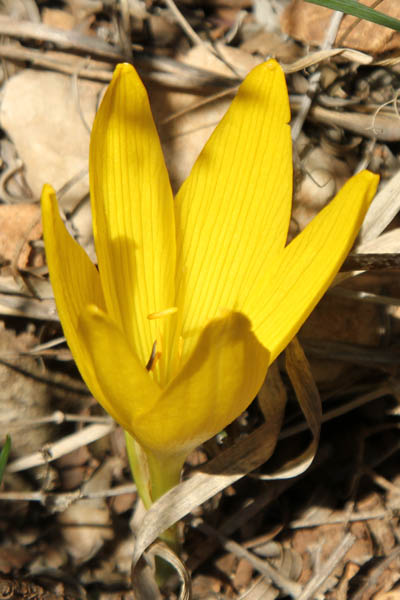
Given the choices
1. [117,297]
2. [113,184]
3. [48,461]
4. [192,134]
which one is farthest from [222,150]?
[48,461]

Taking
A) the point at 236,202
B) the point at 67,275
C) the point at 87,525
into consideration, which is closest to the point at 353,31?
the point at 236,202

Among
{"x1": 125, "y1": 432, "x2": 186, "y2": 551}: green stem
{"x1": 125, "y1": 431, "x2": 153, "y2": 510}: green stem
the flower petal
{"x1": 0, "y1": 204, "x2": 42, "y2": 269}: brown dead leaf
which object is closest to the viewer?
the flower petal

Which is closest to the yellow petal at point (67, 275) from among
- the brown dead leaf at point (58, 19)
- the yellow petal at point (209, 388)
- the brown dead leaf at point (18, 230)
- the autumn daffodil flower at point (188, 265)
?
the autumn daffodil flower at point (188, 265)

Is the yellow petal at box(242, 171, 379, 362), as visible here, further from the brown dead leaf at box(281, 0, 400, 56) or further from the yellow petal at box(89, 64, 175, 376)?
the brown dead leaf at box(281, 0, 400, 56)

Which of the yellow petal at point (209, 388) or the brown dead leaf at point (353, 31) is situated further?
the brown dead leaf at point (353, 31)

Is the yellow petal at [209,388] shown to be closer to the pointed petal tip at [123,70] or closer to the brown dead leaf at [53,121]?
the pointed petal tip at [123,70]

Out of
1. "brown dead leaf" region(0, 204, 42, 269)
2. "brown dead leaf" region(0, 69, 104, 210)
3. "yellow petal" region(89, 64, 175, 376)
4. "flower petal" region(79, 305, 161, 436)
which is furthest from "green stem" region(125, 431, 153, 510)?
"brown dead leaf" region(0, 69, 104, 210)
